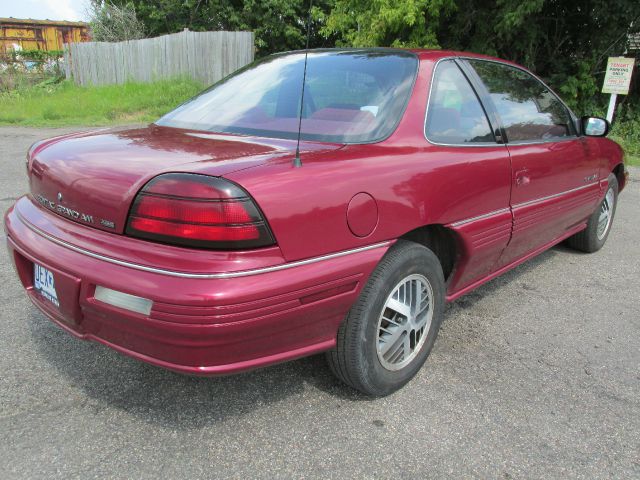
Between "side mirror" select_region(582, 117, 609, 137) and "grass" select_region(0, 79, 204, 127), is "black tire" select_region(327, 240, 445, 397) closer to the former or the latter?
"side mirror" select_region(582, 117, 609, 137)

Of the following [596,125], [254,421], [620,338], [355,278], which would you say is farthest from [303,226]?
[596,125]

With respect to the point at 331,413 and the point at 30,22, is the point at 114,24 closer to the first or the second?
the point at 30,22

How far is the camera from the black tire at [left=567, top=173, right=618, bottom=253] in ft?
13.9

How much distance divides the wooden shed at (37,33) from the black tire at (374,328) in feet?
122

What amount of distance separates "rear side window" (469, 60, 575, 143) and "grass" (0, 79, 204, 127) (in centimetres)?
1149

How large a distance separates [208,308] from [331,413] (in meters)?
0.85

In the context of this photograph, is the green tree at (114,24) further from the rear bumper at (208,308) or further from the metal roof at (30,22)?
the rear bumper at (208,308)

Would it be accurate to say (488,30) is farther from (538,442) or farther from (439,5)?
(538,442)

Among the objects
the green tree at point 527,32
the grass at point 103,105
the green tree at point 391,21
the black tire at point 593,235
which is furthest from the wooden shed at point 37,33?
the black tire at point 593,235

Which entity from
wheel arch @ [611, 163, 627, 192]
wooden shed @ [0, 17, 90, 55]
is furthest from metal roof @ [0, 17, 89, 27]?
wheel arch @ [611, 163, 627, 192]

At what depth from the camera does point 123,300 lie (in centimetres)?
175

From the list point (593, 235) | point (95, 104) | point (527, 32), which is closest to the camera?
point (593, 235)

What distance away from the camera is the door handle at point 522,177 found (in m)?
2.85

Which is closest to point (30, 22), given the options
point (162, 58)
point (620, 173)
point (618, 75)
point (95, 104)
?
point (162, 58)
